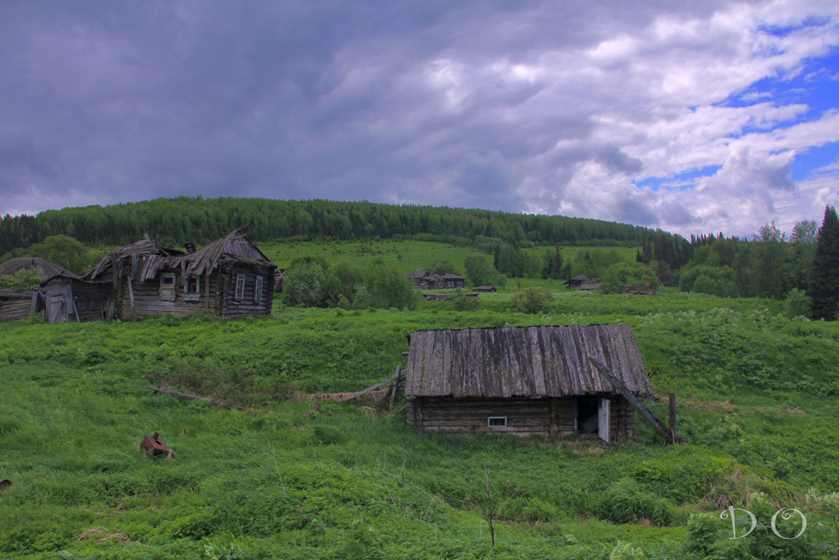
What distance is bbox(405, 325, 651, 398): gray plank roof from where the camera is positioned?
19.4m

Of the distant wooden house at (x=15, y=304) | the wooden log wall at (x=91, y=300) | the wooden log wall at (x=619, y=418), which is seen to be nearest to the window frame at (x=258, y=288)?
the wooden log wall at (x=91, y=300)

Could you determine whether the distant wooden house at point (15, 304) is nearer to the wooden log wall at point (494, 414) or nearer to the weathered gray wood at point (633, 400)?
the wooden log wall at point (494, 414)

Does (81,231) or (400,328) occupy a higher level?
(81,231)

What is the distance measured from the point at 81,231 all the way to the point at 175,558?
134446mm

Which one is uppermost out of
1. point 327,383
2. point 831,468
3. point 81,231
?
point 81,231

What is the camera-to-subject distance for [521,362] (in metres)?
20.3

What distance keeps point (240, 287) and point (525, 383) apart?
21.0m

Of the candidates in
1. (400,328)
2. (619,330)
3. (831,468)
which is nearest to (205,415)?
(400,328)

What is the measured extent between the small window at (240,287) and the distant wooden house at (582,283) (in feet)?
254

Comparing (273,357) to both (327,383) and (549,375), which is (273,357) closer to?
(327,383)

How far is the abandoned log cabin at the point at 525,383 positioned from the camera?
763 inches

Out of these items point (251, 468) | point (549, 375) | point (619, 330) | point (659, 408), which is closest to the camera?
point (251, 468)

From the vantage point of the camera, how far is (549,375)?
19688mm

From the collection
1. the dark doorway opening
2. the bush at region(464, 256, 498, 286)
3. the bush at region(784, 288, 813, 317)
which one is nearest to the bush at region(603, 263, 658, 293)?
the bush at region(464, 256, 498, 286)
